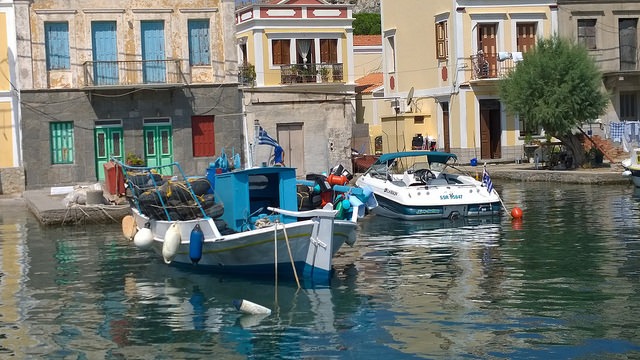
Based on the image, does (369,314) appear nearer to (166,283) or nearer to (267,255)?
(267,255)

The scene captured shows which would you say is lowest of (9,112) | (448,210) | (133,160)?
(448,210)

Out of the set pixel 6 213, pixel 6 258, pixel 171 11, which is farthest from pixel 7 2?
pixel 6 258

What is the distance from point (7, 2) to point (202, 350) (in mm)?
24593

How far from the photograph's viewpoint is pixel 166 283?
19.8 metres

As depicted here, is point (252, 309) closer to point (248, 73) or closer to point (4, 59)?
point (4, 59)

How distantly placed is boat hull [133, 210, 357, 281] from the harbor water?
0.98 feet

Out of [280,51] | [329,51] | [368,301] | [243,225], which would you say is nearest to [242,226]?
[243,225]

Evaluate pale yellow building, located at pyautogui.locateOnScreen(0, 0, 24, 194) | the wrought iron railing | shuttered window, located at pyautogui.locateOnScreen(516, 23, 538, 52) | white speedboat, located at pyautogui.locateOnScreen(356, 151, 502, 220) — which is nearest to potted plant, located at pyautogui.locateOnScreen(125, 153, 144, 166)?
pale yellow building, located at pyautogui.locateOnScreen(0, 0, 24, 194)

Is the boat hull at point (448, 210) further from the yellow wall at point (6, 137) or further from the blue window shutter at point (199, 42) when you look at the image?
the yellow wall at point (6, 137)

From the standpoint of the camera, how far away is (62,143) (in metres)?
36.6

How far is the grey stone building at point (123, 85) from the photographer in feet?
118

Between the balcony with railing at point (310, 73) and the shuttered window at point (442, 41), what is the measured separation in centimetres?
645

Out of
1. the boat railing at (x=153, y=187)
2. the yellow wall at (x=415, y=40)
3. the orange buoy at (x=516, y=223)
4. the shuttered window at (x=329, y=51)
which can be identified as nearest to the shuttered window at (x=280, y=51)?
the shuttered window at (x=329, y=51)

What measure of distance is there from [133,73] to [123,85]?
2.11ft
